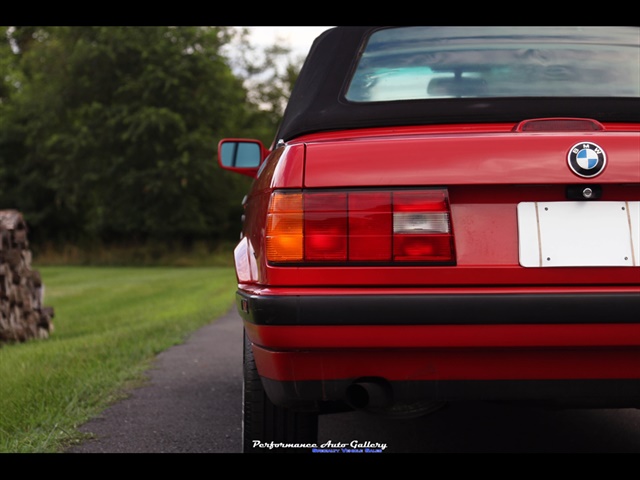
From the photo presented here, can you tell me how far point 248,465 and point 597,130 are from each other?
1.65 metres

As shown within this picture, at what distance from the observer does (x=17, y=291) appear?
7812mm

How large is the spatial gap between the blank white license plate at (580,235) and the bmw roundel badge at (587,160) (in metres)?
0.09

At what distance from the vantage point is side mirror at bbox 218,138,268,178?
4133 millimetres

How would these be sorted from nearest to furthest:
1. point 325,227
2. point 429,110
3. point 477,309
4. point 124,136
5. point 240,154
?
point 477,309 → point 325,227 → point 429,110 → point 240,154 → point 124,136

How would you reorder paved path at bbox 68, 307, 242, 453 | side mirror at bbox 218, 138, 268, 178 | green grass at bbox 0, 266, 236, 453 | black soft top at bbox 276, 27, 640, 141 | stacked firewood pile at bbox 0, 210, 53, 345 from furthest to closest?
1. stacked firewood pile at bbox 0, 210, 53, 345
2. side mirror at bbox 218, 138, 268, 178
3. green grass at bbox 0, 266, 236, 453
4. paved path at bbox 68, 307, 242, 453
5. black soft top at bbox 276, 27, 640, 141

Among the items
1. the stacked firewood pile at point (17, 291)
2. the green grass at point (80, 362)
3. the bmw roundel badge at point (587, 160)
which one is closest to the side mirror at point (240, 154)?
the green grass at point (80, 362)

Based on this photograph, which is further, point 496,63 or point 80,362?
point 80,362

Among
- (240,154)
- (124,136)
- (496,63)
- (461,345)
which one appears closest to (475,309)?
(461,345)

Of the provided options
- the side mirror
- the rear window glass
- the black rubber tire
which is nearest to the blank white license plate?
the rear window glass

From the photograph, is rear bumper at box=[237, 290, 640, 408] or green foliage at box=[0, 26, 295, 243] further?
green foliage at box=[0, 26, 295, 243]

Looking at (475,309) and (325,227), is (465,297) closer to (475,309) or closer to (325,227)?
(475,309)

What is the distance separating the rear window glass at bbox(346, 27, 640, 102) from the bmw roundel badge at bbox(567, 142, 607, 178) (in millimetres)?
619

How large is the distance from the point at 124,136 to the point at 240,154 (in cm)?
3187

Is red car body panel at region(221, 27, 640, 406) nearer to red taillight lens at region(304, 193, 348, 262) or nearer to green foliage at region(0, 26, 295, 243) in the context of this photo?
red taillight lens at region(304, 193, 348, 262)
